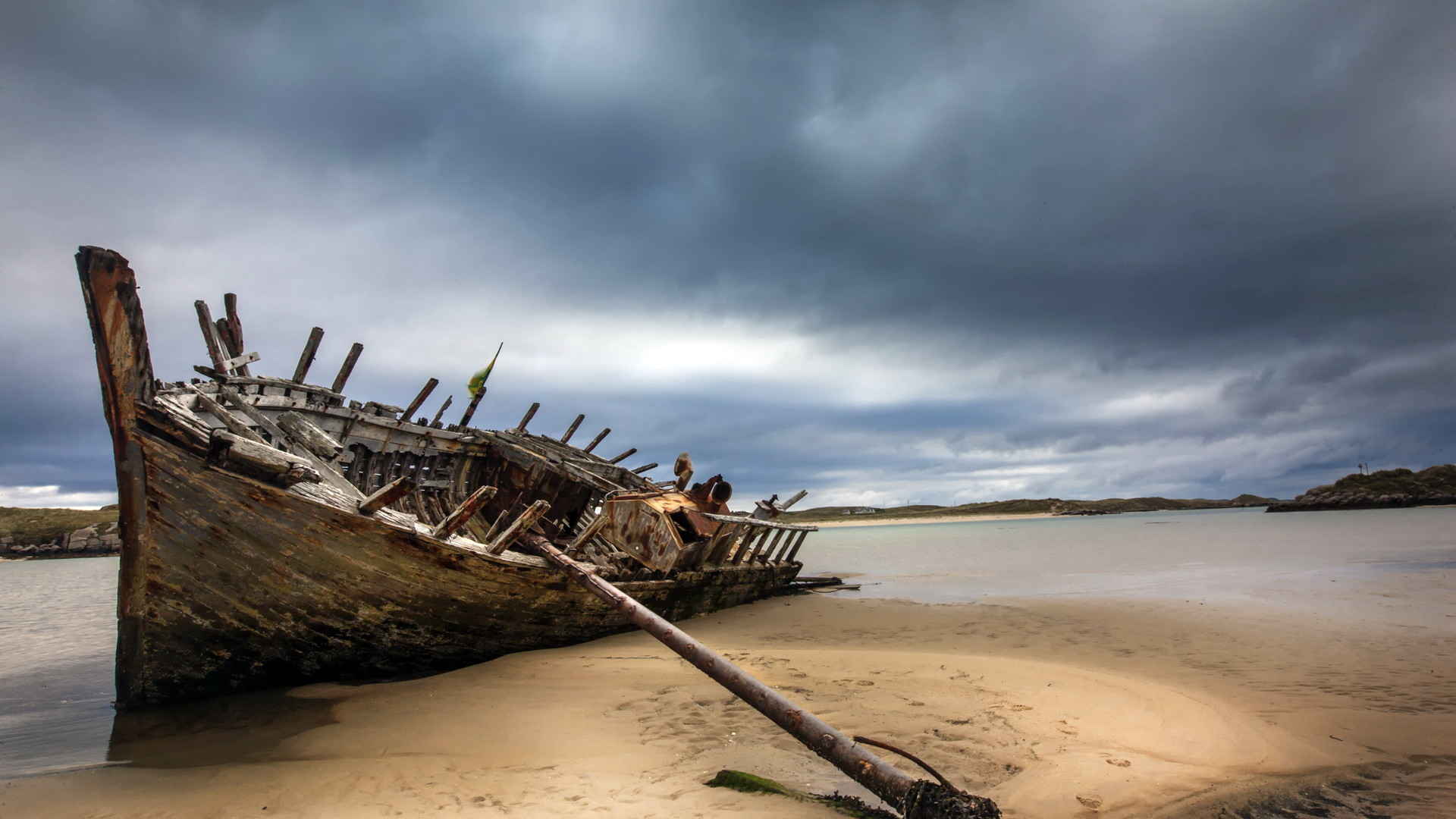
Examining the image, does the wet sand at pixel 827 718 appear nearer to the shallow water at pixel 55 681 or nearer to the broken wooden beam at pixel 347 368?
the shallow water at pixel 55 681

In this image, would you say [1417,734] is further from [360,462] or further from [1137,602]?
[360,462]

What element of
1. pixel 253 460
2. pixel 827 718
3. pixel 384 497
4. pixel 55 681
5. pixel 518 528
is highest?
pixel 253 460

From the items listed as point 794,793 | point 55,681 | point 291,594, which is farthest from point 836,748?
point 55,681

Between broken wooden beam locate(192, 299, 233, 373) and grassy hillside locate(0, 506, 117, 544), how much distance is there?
57.9 m

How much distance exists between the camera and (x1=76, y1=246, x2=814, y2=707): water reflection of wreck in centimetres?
495

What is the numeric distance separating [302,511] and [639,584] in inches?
172

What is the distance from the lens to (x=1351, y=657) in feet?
23.1

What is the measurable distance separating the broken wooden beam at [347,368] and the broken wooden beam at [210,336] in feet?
5.41

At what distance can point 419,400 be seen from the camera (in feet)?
34.9

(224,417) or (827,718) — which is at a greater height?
(224,417)

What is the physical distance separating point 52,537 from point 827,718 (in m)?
63.7

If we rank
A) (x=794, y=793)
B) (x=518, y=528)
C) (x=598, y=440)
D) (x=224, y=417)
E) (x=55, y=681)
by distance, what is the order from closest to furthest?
(x=794, y=793) → (x=224, y=417) → (x=518, y=528) → (x=55, y=681) → (x=598, y=440)

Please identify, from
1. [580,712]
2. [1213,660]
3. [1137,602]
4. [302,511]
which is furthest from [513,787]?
[1137,602]

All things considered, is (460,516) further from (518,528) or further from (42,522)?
(42,522)
